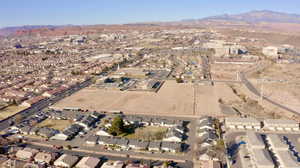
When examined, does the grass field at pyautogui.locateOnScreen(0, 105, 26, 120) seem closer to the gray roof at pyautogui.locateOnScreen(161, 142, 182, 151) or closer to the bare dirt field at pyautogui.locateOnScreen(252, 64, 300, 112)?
the gray roof at pyautogui.locateOnScreen(161, 142, 182, 151)

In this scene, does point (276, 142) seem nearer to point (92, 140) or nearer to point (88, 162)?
point (88, 162)

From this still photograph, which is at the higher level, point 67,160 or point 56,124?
point 56,124

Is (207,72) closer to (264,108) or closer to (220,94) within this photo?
(220,94)

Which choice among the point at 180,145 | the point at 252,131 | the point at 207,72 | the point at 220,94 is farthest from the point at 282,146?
the point at 207,72

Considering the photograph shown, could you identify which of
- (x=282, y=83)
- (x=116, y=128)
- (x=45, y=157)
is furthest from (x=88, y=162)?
(x=282, y=83)

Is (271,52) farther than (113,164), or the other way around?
(271,52)

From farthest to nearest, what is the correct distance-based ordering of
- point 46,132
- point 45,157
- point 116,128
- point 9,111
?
1. point 9,111
2. point 46,132
3. point 116,128
4. point 45,157

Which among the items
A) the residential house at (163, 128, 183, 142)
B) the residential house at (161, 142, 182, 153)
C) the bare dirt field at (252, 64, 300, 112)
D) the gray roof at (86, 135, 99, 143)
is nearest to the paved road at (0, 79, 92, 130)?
the gray roof at (86, 135, 99, 143)
